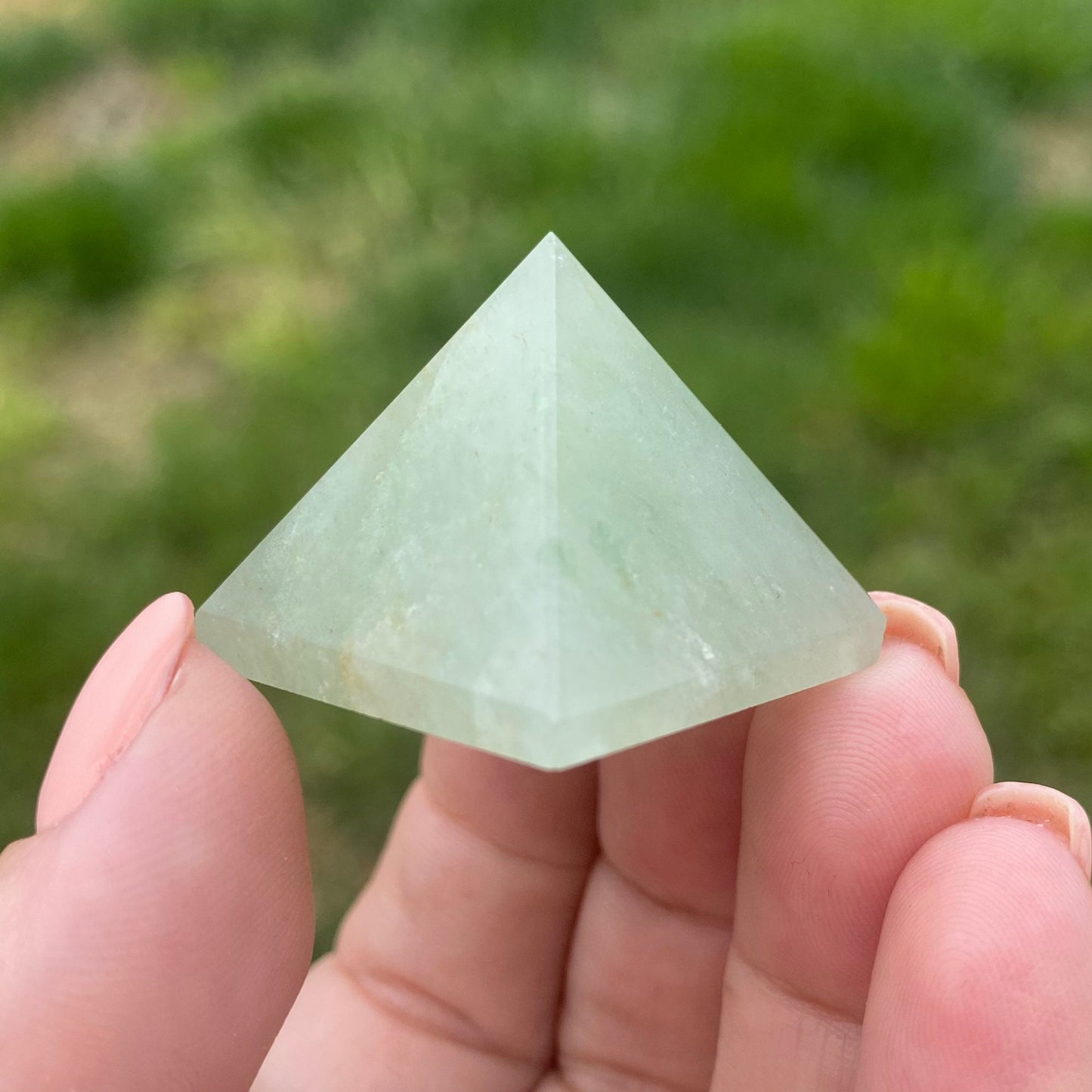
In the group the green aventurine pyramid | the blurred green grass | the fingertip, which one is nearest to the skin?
the fingertip

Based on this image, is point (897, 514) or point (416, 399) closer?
point (416, 399)

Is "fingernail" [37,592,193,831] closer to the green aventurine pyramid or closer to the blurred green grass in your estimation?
the green aventurine pyramid

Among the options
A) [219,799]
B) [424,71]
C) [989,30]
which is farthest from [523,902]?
[989,30]

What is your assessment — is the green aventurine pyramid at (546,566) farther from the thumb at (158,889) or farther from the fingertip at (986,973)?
the fingertip at (986,973)

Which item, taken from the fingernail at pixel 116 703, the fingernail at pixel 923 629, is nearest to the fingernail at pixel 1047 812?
the fingernail at pixel 923 629

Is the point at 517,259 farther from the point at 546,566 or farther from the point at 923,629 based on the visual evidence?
the point at 546,566

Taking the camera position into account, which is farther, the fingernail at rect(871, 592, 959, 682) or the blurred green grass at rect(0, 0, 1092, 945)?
the blurred green grass at rect(0, 0, 1092, 945)

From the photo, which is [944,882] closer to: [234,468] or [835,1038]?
[835,1038]

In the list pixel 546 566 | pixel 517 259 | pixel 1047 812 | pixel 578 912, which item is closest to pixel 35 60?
pixel 517 259
